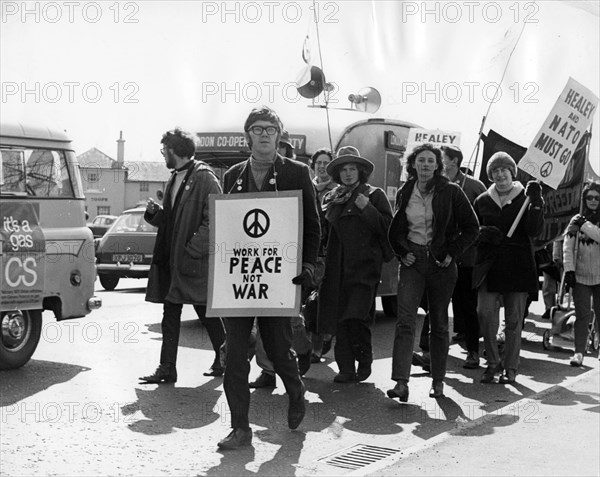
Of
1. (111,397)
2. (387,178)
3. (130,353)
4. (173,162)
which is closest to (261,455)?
(111,397)

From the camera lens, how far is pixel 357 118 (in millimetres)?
13406

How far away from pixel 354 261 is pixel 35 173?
9.77 ft

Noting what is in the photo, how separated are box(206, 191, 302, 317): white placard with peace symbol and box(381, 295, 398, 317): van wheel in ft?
25.3

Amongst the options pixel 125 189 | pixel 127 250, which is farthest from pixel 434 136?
pixel 125 189

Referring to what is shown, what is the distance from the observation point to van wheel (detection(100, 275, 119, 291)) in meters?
18.7

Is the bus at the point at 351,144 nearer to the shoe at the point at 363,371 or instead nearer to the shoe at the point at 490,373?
the shoe at the point at 490,373

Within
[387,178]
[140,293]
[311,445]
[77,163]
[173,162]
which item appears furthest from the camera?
[140,293]

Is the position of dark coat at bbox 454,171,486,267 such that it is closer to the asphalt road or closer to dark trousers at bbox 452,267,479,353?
dark trousers at bbox 452,267,479,353

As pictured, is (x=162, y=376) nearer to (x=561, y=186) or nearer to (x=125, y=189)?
(x=561, y=186)

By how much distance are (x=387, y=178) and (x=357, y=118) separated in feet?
2.88

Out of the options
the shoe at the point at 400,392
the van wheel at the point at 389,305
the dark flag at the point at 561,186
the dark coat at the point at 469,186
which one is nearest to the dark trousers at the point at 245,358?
the shoe at the point at 400,392

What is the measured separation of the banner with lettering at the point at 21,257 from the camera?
861 cm

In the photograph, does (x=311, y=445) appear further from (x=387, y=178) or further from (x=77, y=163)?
(x=387, y=178)

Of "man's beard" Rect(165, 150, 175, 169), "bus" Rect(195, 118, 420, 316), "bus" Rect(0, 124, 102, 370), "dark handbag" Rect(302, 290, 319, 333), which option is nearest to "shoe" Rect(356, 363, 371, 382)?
"dark handbag" Rect(302, 290, 319, 333)
